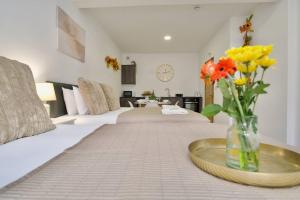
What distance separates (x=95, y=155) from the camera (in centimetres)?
76

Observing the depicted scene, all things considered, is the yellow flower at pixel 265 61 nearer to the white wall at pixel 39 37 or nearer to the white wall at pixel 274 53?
the white wall at pixel 39 37

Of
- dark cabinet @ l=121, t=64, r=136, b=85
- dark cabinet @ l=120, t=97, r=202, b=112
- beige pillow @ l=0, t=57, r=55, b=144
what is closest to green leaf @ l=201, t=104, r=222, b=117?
beige pillow @ l=0, t=57, r=55, b=144

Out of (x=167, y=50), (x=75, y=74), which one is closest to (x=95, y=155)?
(x=75, y=74)

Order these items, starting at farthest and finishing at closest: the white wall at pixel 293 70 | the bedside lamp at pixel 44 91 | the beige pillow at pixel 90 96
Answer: the white wall at pixel 293 70, the beige pillow at pixel 90 96, the bedside lamp at pixel 44 91

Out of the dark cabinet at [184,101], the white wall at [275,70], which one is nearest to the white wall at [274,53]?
the white wall at [275,70]

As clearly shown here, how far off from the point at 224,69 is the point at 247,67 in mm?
81

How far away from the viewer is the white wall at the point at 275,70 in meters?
2.59

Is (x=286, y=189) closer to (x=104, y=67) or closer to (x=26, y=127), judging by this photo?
(x=26, y=127)

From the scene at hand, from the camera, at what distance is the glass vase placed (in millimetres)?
571

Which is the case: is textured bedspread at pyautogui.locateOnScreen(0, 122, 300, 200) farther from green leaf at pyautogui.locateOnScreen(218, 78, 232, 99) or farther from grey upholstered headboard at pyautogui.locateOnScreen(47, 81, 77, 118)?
grey upholstered headboard at pyautogui.locateOnScreen(47, 81, 77, 118)

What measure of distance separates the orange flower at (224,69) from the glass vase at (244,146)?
0.15 m

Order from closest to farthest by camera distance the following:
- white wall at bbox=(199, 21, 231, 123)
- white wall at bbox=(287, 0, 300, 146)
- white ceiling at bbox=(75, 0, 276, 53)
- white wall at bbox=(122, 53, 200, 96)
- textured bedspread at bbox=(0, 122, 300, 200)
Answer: textured bedspread at bbox=(0, 122, 300, 200), white wall at bbox=(287, 0, 300, 146), white ceiling at bbox=(75, 0, 276, 53), white wall at bbox=(199, 21, 231, 123), white wall at bbox=(122, 53, 200, 96)

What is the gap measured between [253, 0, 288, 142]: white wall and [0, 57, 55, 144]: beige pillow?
9.42 ft

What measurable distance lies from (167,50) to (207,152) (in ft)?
18.8
